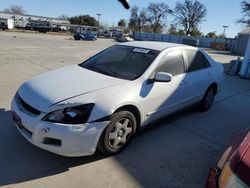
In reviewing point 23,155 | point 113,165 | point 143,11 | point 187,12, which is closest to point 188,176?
point 113,165

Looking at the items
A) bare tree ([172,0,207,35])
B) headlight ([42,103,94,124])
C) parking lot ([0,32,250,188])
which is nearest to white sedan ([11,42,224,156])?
headlight ([42,103,94,124])

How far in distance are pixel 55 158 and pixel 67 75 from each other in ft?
4.10

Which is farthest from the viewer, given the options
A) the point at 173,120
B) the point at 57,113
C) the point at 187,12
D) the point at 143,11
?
the point at 143,11

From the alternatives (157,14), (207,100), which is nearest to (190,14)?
(157,14)

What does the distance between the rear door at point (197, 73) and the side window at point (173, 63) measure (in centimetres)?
19

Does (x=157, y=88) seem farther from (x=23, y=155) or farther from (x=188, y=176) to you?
(x=23, y=155)

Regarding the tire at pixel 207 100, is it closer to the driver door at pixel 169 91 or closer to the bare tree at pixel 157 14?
the driver door at pixel 169 91

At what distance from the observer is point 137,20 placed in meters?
73.9

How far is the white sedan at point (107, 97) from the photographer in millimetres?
2797

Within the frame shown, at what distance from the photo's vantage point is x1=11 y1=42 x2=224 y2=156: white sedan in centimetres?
280

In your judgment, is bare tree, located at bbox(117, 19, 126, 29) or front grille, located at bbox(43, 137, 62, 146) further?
bare tree, located at bbox(117, 19, 126, 29)

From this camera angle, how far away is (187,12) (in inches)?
2566

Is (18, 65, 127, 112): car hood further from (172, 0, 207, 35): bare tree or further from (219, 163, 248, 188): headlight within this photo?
(172, 0, 207, 35): bare tree

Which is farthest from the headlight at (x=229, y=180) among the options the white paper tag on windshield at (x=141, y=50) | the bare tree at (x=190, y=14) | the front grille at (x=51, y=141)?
the bare tree at (x=190, y=14)
